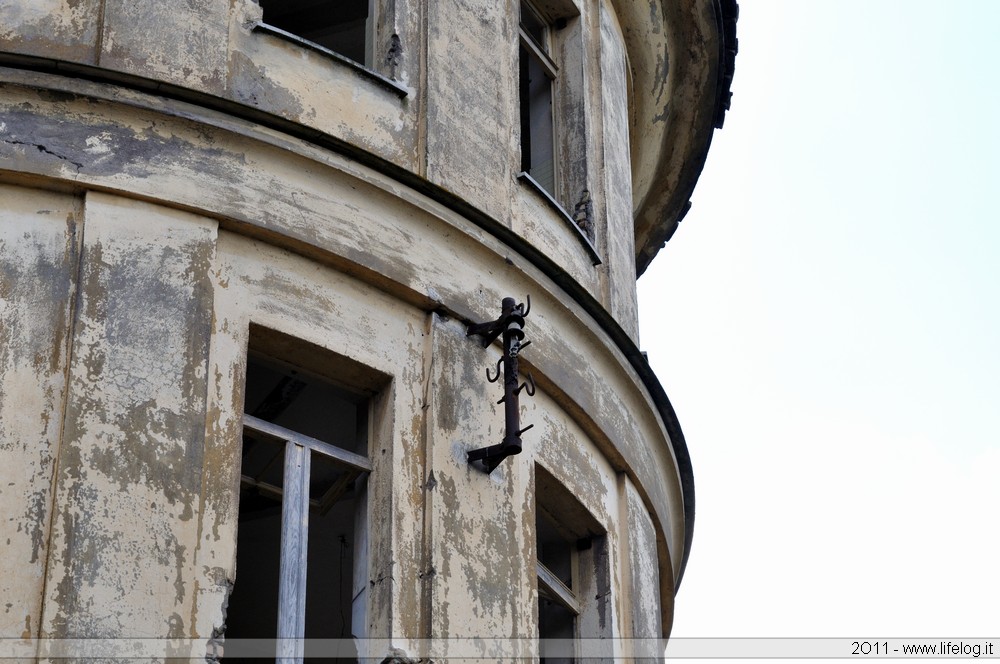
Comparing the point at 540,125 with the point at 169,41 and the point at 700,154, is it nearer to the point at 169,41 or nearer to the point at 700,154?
the point at 700,154

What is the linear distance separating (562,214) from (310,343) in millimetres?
2842

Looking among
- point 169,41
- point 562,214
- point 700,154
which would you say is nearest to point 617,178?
point 562,214

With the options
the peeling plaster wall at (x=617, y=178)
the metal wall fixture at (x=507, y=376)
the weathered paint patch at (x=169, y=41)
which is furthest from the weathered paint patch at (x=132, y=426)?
the peeling plaster wall at (x=617, y=178)

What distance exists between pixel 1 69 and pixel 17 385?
5.88 ft

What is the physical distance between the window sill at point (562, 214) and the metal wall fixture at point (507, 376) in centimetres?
124

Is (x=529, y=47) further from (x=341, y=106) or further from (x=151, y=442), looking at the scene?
(x=151, y=442)

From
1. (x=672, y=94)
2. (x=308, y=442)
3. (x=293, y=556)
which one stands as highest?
(x=672, y=94)

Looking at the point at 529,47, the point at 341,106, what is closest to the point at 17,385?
the point at 341,106

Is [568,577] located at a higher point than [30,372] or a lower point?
lower

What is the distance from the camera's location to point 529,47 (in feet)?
44.2

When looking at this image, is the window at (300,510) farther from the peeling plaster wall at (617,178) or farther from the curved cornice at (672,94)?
the curved cornice at (672,94)

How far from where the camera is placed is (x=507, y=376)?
10.6m

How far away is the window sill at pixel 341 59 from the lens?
10.9 meters

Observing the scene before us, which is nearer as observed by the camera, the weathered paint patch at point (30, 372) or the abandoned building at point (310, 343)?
the weathered paint patch at point (30, 372)
